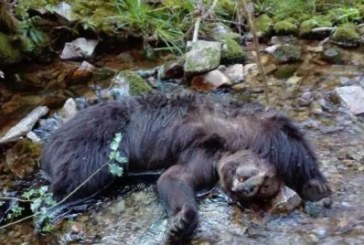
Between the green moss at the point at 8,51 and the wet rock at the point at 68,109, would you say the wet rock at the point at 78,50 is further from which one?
the wet rock at the point at 68,109

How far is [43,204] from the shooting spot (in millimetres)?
3418

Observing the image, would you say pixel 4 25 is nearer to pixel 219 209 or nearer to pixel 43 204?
pixel 43 204

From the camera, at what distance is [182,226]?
3.09 meters

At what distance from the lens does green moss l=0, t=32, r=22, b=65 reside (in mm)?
5570

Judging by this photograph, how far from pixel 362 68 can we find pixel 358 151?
165 cm

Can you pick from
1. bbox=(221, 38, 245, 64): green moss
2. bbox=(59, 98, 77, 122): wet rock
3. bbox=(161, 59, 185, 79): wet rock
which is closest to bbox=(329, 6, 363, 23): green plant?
bbox=(221, 38, 245, 64): green moss

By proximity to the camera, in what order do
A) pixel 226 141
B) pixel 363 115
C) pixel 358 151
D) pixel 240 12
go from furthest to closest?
pixel 240 12 < pixel 363 115 < pixel 358 151 < pixel 226 141

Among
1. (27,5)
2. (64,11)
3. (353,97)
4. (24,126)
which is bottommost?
(353,97)

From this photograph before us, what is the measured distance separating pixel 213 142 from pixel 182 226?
0.73 m

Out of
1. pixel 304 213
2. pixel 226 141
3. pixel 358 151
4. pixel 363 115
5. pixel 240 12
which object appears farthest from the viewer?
pixel 240 12

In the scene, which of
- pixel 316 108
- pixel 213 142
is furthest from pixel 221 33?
pixel 213 142

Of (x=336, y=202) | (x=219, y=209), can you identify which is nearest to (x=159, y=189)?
(x=219, y=209)

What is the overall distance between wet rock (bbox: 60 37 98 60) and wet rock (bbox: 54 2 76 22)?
267mm

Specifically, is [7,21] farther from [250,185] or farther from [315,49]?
[250,185]
